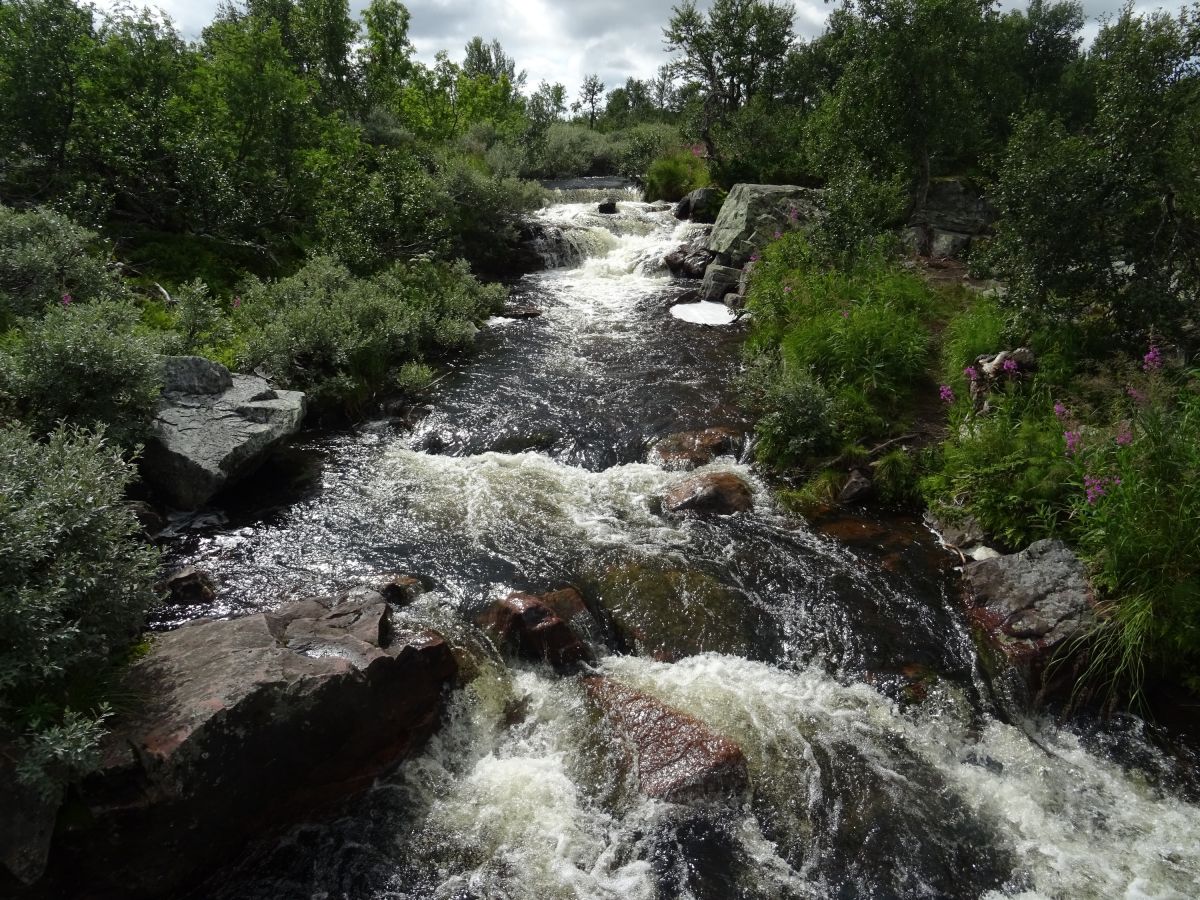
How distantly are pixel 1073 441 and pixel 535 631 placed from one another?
7.09 meters

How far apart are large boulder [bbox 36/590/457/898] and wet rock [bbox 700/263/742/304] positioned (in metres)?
15.6

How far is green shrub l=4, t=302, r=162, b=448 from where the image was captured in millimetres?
7824

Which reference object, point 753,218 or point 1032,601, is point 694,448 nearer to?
point 1032,601

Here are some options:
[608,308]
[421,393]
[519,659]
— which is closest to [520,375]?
Answer: [421,393]

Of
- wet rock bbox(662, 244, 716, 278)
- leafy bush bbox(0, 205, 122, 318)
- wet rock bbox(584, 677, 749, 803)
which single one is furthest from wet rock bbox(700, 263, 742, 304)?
wet rock bbox(584, 677, 749, 803)

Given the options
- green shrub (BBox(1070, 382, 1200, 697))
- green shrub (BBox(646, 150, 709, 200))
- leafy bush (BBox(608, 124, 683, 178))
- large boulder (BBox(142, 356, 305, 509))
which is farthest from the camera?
leafy bush (BBox(608, 124, 683, 178))

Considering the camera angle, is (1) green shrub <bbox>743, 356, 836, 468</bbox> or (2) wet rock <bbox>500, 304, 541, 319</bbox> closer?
(1) green shrub <bbox>743, 356, 836, 468</bbox>

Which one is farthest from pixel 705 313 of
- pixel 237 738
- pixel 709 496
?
pixel 237 738

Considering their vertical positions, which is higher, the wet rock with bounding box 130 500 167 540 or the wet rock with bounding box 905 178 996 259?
the wet rock with bounding box 905 178 996 259

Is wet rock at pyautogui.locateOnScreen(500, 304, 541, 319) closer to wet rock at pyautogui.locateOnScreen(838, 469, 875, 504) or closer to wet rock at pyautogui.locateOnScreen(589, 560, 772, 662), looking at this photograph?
wet rock at pyautogui.locateOnScreen(838, 469, 875, 504)

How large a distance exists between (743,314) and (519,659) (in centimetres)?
1340

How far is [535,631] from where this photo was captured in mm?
6762

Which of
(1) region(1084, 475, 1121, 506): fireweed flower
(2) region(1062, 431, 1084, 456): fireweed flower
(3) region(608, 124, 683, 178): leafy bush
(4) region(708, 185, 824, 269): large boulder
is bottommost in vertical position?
(1) region(1084, 475, 1121, 506): fireweed flower

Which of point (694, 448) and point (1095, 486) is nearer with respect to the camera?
point (1095, 486)
